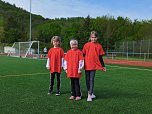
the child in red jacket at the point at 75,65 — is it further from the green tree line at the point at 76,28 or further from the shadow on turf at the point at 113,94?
the green tree line at the point at 76,28

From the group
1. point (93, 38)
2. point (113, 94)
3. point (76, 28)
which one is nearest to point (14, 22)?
point (76, 28)

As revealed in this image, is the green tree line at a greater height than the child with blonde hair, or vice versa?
the green tree line

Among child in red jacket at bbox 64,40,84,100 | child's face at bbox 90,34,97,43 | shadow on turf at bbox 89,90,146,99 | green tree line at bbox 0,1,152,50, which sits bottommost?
shadow on turf at bbox 89,90,146,99

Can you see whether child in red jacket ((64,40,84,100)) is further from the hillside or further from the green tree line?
the hillside

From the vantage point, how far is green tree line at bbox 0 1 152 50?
64.2 meters

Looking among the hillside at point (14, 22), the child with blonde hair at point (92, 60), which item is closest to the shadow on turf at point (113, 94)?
the child with blonde hair at point (92, 60)

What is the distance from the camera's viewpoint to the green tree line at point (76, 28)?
64.2 metres

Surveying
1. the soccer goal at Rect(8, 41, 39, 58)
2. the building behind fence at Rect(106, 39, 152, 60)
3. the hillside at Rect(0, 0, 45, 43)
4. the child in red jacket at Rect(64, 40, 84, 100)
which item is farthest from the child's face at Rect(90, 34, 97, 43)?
the hillside at Rect(0, 0, 45, 43)

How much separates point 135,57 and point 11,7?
76486 millimetres

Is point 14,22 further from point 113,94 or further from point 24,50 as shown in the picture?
point 113,94

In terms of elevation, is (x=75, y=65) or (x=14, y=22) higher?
(x=14, y=22)

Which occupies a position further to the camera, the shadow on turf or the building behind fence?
the building behind fence

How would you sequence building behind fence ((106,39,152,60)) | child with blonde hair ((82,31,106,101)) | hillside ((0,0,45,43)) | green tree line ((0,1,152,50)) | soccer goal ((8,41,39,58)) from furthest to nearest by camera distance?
1. hillside ((0,0,45,43))
2. green tree line ((0,1,152,50))
3. soccer goal ((8,41,39,58))
4. building behind fence ((106,39,152,60))
5. child with blonde hair ((82,31,106,101))

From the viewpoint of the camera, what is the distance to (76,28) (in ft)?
253
